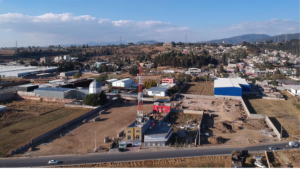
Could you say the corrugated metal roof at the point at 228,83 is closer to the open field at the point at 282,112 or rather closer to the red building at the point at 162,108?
the open field at the point at 282,112

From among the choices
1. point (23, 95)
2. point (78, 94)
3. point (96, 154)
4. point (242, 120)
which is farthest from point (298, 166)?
point (23, 95)

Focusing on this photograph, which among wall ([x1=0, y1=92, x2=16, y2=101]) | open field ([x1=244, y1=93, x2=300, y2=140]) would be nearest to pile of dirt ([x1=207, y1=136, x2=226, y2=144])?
open field ([x1=244, y1=93, x2=300, y2=140])

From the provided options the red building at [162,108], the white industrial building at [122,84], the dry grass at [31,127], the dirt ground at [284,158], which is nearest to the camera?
the dirt ground at [284,158]

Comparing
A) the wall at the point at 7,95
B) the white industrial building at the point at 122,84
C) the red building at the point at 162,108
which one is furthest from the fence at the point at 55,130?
the wall at the point at 7,95

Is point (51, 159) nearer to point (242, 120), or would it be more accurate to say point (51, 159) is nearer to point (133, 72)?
point (242, 120)

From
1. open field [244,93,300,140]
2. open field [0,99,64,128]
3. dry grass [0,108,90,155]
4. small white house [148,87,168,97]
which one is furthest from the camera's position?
small white house [148,87,168,97]

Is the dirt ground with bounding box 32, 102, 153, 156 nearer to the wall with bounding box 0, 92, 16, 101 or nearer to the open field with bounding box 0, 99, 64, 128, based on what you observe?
the open field with bounding box 0, 99, 64, 128

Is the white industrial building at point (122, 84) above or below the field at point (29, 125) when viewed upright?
above

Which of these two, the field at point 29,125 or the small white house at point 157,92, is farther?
the small white house at point 157,92
